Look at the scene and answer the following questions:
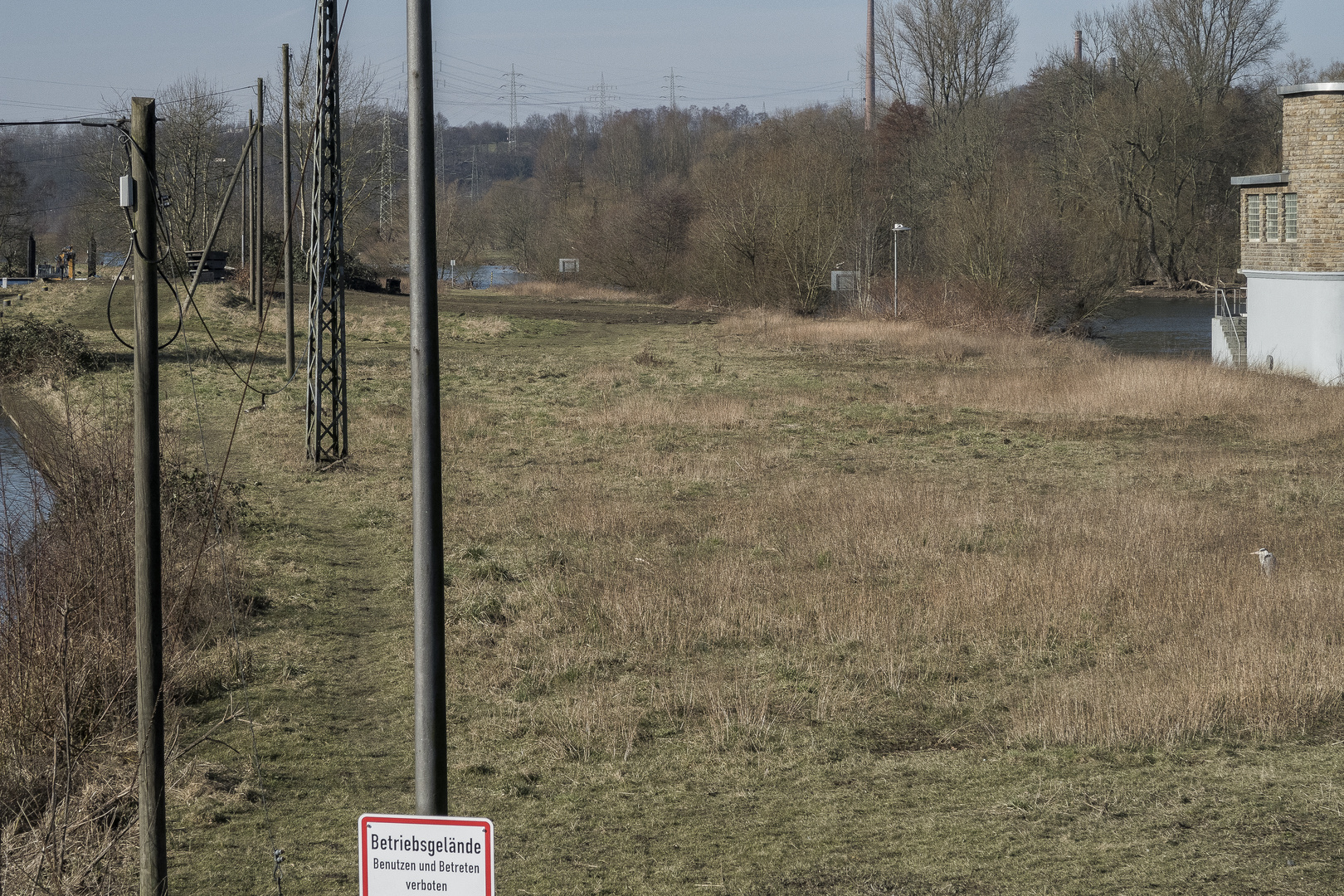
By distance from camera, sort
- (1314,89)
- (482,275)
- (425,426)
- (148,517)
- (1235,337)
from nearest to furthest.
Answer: (425,426) → (148,517) → (1314,89) → (1235,337) → (482,275)

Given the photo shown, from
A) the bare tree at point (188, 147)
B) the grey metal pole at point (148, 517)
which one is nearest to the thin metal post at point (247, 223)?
the bare tree at point (188, 147)

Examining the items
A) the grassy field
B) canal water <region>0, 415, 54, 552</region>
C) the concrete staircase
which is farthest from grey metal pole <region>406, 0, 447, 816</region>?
the concrete staircase

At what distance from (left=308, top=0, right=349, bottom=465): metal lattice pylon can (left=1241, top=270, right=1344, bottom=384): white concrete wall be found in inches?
1188

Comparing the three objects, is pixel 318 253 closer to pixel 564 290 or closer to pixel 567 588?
pixel 567 588

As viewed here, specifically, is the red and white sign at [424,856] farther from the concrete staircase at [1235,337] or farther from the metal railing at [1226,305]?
the concrete staircase at [1235,337]

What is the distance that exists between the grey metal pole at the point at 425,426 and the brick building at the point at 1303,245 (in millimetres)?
38555

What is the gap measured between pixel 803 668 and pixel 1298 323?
114 feet

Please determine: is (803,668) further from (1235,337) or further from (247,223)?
(247,223)

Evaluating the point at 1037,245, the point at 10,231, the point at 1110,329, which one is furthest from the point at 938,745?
the point at 10,231

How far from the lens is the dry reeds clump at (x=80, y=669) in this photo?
21.2 feet

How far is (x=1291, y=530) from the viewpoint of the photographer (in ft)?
50.5

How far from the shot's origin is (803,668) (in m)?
10.2

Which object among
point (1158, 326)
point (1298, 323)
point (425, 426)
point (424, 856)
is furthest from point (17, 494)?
point (1158, 326)

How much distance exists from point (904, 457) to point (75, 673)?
16.0 metres
